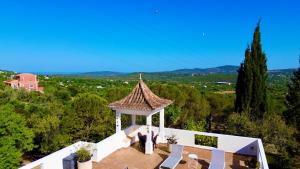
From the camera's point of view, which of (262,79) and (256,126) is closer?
(256,126)

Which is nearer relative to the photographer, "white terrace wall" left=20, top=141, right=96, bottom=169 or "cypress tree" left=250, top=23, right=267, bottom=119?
"white terrace wall" left=20, top=141, right=96, bottom=169

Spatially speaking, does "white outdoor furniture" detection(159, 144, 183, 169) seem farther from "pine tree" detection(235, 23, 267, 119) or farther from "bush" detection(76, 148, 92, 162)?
"pine tree" detection(235, 23, 267, 119)

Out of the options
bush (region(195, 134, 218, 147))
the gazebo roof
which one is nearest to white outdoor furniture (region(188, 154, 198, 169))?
the gazebo roof

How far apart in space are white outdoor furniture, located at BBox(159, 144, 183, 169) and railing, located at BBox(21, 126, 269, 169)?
199 cm

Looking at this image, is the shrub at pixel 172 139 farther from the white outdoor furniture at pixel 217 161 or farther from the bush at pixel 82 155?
the bush at pixel 82 155

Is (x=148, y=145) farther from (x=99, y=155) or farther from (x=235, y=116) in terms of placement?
(x=235, y=116)

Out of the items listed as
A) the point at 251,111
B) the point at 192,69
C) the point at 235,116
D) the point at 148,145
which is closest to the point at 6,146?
the point at 148,145

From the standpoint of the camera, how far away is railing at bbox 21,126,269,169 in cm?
A: 916

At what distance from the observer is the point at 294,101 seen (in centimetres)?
2045

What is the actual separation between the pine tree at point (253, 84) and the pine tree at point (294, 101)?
1683 millimetres

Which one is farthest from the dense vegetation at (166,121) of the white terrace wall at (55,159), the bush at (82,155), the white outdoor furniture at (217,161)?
the bush at (82,155)

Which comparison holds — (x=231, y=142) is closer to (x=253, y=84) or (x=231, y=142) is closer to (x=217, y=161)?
(x=217, y=161)

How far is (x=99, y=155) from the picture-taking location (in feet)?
34.0

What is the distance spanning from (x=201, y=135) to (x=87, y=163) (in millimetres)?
5644
